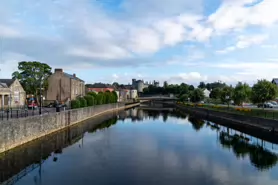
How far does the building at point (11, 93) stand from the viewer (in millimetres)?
54737

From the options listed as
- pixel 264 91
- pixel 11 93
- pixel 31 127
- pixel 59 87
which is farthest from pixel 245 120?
pixel 59 87

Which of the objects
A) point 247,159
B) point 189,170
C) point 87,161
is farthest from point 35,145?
point 247,159

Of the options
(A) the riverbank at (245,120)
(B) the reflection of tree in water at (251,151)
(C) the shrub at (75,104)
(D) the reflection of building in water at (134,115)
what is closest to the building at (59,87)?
(D) the reflection of building in water at (134,115)

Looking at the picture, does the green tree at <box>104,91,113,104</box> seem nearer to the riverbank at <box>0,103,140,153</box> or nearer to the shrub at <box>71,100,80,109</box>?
the shrub at <box>71,100,80,109</box>

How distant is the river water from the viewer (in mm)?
17266

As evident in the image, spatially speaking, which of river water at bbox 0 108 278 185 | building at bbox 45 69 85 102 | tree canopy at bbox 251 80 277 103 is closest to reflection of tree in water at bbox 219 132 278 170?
river water at bbox 0 108 278 185

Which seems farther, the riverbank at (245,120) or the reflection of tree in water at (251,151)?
the riverbank at (245,120)

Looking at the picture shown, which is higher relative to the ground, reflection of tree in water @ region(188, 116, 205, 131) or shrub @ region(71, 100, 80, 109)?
shrub @ region(71, 100, 80, 109)

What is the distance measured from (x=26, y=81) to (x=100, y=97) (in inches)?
749

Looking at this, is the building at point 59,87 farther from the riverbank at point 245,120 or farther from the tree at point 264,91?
the tree at point 264,91

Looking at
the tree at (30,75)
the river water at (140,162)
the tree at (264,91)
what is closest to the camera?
the river water at (140,162)

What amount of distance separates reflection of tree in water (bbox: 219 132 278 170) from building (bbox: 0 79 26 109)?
134 ft

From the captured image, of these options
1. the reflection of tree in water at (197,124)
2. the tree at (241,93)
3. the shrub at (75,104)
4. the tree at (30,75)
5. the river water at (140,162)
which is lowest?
the reflection of tree in water at (197,124)

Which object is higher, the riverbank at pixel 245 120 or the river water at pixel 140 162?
the riverbank at pixel 245 120
